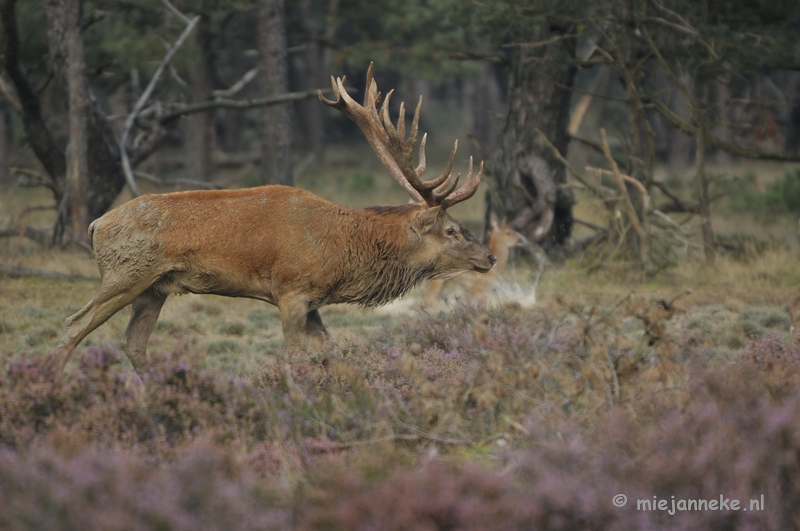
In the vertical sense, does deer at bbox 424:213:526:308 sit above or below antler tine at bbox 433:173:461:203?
below

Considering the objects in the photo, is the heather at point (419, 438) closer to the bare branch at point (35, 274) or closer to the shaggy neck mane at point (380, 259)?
the shaggy neck mane at point (380, 259)

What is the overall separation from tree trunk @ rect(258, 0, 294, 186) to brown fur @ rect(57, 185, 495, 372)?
27.1ft

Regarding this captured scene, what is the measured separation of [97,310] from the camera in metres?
6.88

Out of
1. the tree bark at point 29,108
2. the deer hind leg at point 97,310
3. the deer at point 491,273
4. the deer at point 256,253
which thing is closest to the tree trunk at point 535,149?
the deer at point 491,273

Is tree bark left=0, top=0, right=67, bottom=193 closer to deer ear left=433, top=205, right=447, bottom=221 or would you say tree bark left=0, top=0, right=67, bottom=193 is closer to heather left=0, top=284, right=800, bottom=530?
deer ear left=433, top=205, right=447, bottom=221

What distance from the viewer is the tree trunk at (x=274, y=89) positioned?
1548 cm

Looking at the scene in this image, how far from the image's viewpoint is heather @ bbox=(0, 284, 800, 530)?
12.4 feet

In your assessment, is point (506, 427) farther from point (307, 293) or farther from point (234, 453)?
point (307, 293)

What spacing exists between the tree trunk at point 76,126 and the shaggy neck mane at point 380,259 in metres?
6.55

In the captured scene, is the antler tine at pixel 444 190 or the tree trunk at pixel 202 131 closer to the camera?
the antler tine at pixel 444 190

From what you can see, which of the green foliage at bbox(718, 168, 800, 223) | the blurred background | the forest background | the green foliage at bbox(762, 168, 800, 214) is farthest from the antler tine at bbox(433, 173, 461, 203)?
the green foliage at bbox(762, 168, 800, 214)

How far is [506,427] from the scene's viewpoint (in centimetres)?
521

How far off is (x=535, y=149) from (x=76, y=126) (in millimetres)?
6504

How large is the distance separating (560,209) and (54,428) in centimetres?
1020
